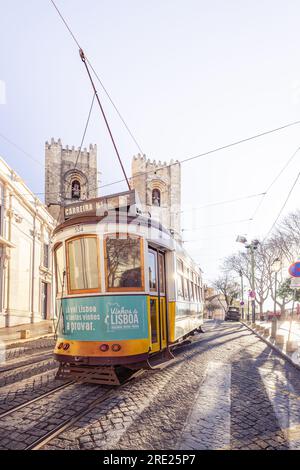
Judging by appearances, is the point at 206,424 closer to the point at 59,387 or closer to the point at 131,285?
the point at 131,285

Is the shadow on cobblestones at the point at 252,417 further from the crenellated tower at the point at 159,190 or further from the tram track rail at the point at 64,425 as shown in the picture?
the crenellated tower at the point at 159,190

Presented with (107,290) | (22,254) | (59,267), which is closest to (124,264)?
(107,290)

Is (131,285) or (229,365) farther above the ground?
(131,285)

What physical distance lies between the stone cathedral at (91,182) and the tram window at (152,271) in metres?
37.4

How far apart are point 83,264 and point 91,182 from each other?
42370mm

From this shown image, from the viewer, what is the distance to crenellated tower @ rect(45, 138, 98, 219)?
44.3 m

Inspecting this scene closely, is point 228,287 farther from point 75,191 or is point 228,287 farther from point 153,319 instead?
point 153,319

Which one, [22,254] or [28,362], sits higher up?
[22,254]

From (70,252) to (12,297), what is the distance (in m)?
13.2

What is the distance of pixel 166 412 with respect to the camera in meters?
4.32

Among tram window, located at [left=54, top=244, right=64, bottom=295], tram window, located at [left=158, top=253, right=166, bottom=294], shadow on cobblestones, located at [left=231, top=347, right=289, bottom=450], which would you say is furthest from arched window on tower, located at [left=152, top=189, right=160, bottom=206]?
shadow on cobblestones, located at [left=231, top=347, right=289, bottom=450]
